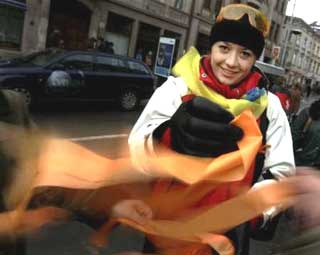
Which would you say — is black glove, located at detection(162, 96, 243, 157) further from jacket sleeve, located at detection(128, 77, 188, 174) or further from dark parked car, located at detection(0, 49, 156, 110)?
dark parked car, located at detection(0, 49, 156, 110)

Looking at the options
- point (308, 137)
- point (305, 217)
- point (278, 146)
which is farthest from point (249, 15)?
point (308, 137)

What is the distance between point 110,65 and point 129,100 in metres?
1.39

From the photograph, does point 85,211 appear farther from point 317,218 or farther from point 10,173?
point 317,218

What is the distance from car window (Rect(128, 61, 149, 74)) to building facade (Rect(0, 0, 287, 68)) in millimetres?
4755

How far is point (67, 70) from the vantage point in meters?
11.7

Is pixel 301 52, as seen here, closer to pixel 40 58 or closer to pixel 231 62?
pixel 40 58

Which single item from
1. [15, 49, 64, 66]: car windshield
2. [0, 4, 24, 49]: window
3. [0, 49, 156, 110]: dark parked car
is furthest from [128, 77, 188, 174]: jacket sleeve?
[0, 4, 24, 49]: window

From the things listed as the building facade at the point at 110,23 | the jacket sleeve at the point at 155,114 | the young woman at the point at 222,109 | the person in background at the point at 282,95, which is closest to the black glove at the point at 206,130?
the young woman at the point at 222,109

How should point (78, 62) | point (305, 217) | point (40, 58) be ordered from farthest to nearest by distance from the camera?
point (78, 62)
point (40, 58)
point (305, 217)

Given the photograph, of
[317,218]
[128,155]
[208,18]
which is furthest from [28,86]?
[208,18]

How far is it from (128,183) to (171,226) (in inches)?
7.3

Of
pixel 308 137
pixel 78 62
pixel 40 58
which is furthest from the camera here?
pixel 78 62

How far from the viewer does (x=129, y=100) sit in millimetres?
14273

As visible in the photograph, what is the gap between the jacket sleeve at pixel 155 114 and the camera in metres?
1.66
